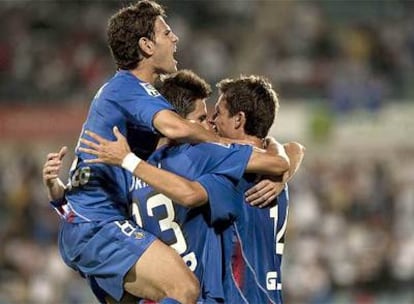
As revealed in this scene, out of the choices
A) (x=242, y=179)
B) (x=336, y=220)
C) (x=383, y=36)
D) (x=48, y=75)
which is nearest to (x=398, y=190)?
(x=336, y=220)

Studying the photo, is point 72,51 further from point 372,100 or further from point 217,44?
point 372,100

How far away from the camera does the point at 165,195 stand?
566 cm

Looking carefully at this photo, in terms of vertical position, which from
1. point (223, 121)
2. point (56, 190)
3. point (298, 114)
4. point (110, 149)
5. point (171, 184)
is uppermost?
point (223, 121)

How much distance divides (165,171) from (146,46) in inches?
29.7

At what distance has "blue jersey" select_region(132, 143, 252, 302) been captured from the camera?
5.82 m

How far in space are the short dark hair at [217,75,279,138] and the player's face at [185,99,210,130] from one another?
128mm

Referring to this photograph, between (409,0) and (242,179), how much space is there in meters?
12.8

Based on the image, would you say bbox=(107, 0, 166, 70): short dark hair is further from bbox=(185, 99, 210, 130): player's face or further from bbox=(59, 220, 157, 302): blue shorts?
bbox=(59, 220, 157, 302): blue shorts

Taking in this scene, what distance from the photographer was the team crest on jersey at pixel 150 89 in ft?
19.2

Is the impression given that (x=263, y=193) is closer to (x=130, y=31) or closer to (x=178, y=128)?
(x=178, y=128)

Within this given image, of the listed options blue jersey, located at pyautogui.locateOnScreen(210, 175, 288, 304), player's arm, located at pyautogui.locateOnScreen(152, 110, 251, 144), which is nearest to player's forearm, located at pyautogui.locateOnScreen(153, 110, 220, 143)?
player's arm, located at pyautogui.locateOnScreen(152, 110, 251, 144)

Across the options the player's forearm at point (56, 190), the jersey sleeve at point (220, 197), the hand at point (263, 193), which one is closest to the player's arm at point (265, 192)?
the hand at point (263, 193)

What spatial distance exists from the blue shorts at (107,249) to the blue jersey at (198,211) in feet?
0.38

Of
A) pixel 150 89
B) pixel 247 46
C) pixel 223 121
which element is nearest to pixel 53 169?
pixel 150 89
